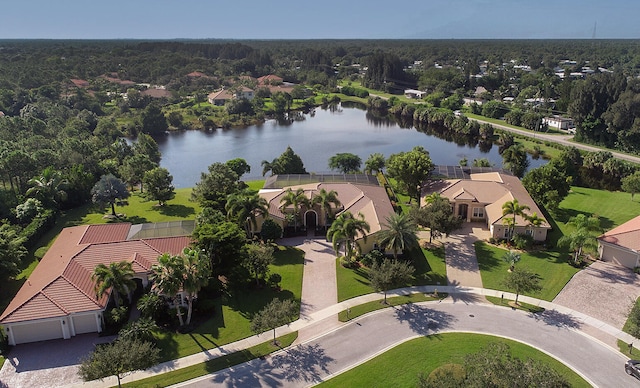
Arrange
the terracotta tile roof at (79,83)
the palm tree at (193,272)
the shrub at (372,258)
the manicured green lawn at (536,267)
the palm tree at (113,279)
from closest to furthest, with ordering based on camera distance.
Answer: the palm tree at (193,272) < the palm tree at (113,279) < the manicured green lawn at (536,267) < the shrub at (372,258) < the terracotta tile roof at (79,83)

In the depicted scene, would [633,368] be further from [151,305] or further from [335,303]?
[151,305]

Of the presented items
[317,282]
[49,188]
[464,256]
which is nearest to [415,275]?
[464,256]

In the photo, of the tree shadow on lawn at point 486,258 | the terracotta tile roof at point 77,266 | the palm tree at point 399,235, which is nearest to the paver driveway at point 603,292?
the tree shadow on lawn at point 486,258

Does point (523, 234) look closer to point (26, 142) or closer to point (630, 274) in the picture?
point (630, 274)

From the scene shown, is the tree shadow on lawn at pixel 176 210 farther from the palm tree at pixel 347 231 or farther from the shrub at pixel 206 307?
the palm tree at pixel 347 231

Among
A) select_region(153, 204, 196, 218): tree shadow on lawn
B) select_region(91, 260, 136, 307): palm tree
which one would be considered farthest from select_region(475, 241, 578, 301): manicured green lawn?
select_region(153, 204, 196, 218): tree shadow on lawn

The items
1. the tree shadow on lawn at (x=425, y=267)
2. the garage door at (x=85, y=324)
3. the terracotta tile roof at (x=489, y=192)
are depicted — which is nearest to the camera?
the garage door at (x=85, y=324)

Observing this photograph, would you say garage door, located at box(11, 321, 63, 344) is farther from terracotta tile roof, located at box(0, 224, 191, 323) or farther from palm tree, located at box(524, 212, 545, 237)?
palm tree, located at box(524, 212, 545, 237)

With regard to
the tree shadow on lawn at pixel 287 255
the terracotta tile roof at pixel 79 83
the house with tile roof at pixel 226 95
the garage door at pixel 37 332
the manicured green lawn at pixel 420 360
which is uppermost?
the terracotta tile roof at pixel 79 83
